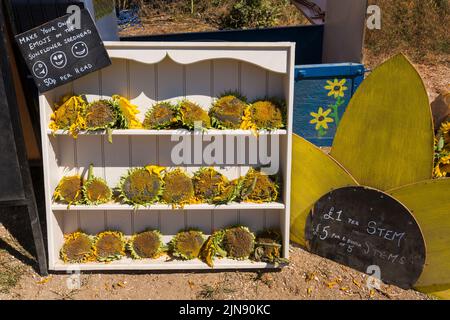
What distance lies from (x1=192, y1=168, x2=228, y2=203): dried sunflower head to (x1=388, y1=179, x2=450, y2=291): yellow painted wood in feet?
3.49

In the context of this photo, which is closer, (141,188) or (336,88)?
(141,188)

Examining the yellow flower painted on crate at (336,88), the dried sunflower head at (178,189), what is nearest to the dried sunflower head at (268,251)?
the dried sunflower head at (178,189)

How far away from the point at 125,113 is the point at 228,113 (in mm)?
607

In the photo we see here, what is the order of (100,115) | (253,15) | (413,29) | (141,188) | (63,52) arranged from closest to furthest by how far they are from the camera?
(63,52), (100,115), (141,188), (413,29), (253,15)

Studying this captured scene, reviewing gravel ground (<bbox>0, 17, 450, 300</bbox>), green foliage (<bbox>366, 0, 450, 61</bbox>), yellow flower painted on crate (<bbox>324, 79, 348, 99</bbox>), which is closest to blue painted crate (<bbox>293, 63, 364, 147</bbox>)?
yellow flower painted on crate (<bbox>324, 79, 348, 99</bbox>)

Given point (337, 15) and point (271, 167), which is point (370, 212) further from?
point (337, 15)

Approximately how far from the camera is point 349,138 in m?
3.22

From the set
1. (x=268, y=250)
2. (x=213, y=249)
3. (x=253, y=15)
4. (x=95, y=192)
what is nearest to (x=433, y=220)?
(x=268, y=250)

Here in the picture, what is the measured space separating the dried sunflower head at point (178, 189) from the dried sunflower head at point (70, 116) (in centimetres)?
61

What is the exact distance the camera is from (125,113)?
3027 millimetres

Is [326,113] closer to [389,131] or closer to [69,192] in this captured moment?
[389,131]

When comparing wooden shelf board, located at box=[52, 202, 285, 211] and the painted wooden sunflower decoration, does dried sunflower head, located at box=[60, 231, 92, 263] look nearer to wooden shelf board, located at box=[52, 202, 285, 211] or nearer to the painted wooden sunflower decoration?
wooden shelf board, located at box=[52, 202, 285, 211]

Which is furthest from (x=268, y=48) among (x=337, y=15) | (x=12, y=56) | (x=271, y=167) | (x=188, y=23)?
(x=188, y=23)

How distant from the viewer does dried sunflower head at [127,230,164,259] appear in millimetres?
→ 3283
